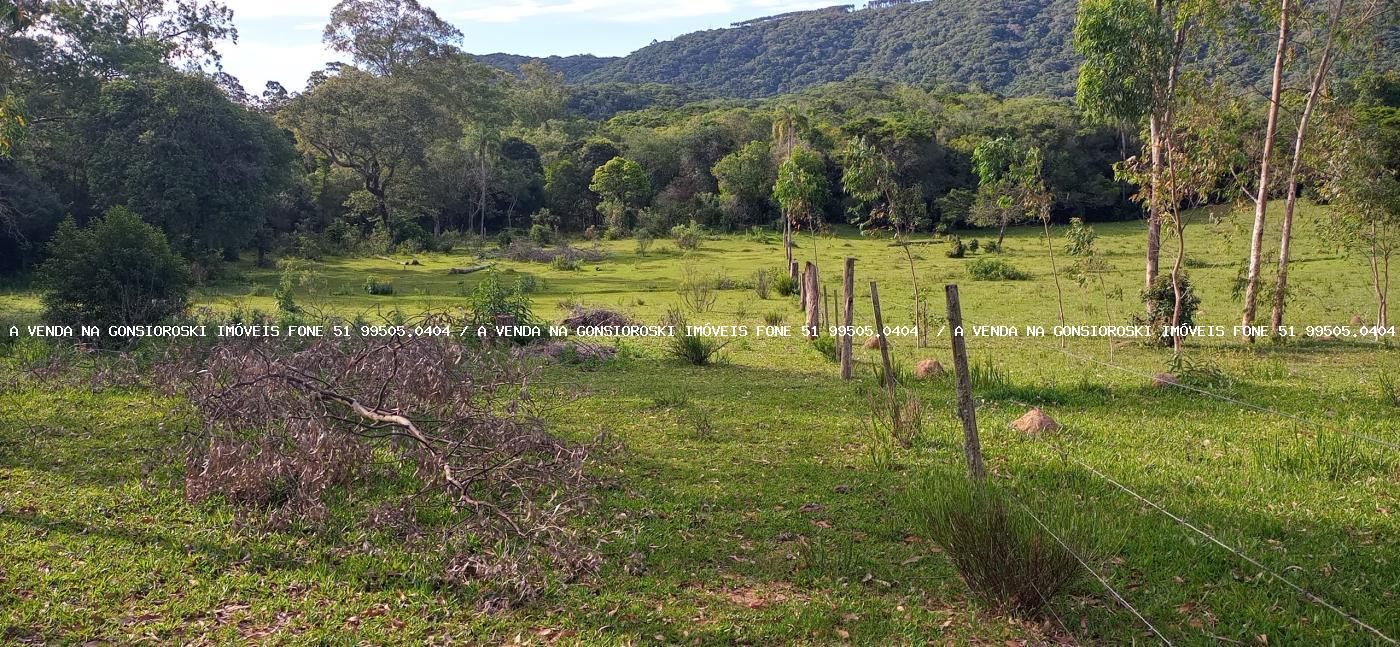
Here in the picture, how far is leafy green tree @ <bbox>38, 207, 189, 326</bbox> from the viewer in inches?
526

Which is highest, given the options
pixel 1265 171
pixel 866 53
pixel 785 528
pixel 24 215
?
pixel 866 53

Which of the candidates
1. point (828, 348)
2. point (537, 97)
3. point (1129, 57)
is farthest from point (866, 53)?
point (828, 348)

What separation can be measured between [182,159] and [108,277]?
14.4 m

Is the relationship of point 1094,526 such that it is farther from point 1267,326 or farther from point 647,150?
point 647,150

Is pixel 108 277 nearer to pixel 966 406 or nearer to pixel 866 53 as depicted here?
pixel 966 406

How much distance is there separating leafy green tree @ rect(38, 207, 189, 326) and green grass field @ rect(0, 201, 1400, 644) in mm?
3831

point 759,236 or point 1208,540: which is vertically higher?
point 759,236

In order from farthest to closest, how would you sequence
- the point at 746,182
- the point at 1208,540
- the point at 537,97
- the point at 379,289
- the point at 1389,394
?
the point at 537,97, the point at 746,182, the point at 379,289, the point at 1389,394, the point at 1208,540

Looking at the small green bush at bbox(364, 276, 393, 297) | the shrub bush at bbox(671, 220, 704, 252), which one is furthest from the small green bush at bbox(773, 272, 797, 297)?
the shrub bush at bbox(671, 220, 704, 252)

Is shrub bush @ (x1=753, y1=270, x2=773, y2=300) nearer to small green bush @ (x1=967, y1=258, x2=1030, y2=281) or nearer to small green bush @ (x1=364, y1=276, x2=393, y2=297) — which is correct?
small green bush @ (x1=967, y1=258, x2=1030, y2=281)

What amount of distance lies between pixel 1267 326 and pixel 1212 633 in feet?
43.4

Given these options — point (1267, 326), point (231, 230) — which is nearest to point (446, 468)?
point (1267, 326)

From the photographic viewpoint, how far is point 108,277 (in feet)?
44.3

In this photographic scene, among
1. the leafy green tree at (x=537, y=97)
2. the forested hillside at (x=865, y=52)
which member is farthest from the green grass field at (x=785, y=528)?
the forested hillside at (x=865, y=52)
